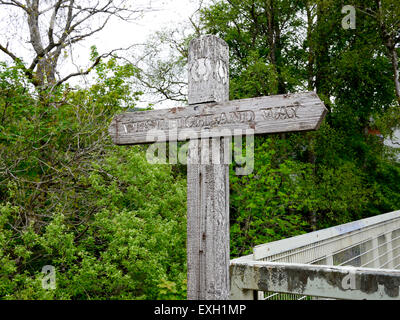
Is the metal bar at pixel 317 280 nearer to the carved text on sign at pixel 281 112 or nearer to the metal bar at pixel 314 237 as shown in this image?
the metal bar at pixel 314 237

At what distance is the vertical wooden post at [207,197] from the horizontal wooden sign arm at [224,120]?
9cm

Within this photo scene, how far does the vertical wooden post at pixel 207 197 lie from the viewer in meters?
2.65

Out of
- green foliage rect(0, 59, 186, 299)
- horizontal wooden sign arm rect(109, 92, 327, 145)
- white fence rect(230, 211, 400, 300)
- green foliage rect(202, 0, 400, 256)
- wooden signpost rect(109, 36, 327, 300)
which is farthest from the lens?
green foliage rect(202, 0, 400, 256)

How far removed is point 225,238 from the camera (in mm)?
2674

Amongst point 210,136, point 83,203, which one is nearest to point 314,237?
point 210,136

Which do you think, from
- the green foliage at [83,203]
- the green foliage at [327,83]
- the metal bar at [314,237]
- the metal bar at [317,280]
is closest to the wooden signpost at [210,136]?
the metal bar at [317,280]

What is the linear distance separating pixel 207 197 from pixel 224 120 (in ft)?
1.74

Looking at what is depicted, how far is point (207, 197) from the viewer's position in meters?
2.71

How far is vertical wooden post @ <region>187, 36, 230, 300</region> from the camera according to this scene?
8.70 ft

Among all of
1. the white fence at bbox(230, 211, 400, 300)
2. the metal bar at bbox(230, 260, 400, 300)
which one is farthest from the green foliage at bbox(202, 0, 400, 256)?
the metal bar at bbox(230, 260, 400, 300)

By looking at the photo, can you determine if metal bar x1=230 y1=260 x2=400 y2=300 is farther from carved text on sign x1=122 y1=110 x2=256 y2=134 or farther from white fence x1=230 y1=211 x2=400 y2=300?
carved text on sign x1=122 y1=110 x2=256 y2=134

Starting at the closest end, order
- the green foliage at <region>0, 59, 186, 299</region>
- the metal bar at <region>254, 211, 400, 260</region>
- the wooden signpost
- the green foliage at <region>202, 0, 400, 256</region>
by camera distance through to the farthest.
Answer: the wooden signpost, the metal bar at <region>254, 211, 400, 260</region>, the green foliage at <region>0, 59, 186, 299</region>, the green foliage at <region>202, 0, 400, 256</region>

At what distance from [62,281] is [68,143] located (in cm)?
255

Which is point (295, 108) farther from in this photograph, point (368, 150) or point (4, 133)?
point (368, 150)
